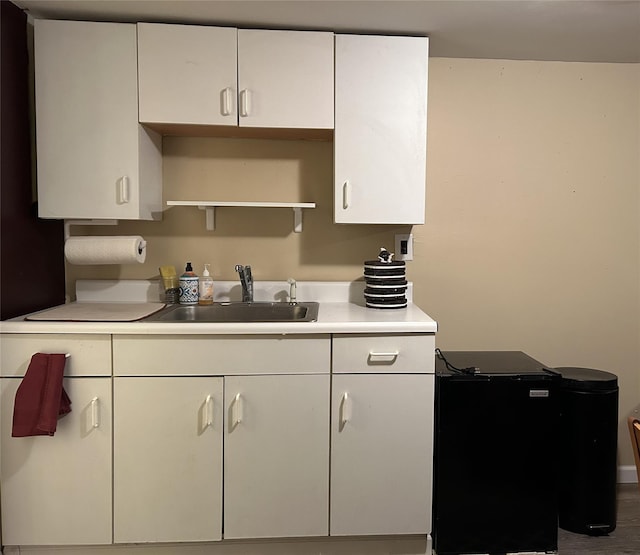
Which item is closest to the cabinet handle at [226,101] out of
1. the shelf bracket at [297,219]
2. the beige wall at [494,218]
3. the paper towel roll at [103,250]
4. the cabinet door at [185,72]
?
the cabinet door at [185,72]

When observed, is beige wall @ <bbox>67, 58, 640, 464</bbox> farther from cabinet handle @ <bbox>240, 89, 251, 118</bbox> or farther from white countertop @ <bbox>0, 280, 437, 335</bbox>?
cabinet handle @ <bbox>240, 89, 251, 118</bbox>

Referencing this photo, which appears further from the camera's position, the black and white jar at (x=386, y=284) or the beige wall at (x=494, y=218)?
the beige wall at (x=494, y=218)

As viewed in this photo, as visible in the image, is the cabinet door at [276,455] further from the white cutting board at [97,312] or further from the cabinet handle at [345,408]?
the white cutting board at [97,312]

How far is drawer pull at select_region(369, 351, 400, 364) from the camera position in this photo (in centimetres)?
190

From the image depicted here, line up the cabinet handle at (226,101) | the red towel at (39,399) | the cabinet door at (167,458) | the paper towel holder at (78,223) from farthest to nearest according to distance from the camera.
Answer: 1. the paper towel holder at (78,223)
2. the cabinet handle at (226,101)
3. the cabinet door at (167,458)
4. the red towel at (39,399)

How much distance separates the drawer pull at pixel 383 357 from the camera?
1899 mm

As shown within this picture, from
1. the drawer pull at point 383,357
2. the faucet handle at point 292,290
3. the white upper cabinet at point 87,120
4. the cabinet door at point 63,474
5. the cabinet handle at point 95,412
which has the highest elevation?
the white upper cabinet at point 87,120

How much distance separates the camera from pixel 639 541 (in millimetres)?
2131

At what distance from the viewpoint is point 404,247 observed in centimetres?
245

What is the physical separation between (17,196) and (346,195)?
4.34ft

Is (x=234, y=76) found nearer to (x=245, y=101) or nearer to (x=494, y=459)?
(x=245, y=101)

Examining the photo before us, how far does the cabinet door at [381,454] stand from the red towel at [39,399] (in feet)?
3.21

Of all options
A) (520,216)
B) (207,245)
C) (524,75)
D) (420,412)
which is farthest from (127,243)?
(524,75)

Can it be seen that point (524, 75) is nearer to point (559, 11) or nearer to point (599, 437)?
point (559, 11)
